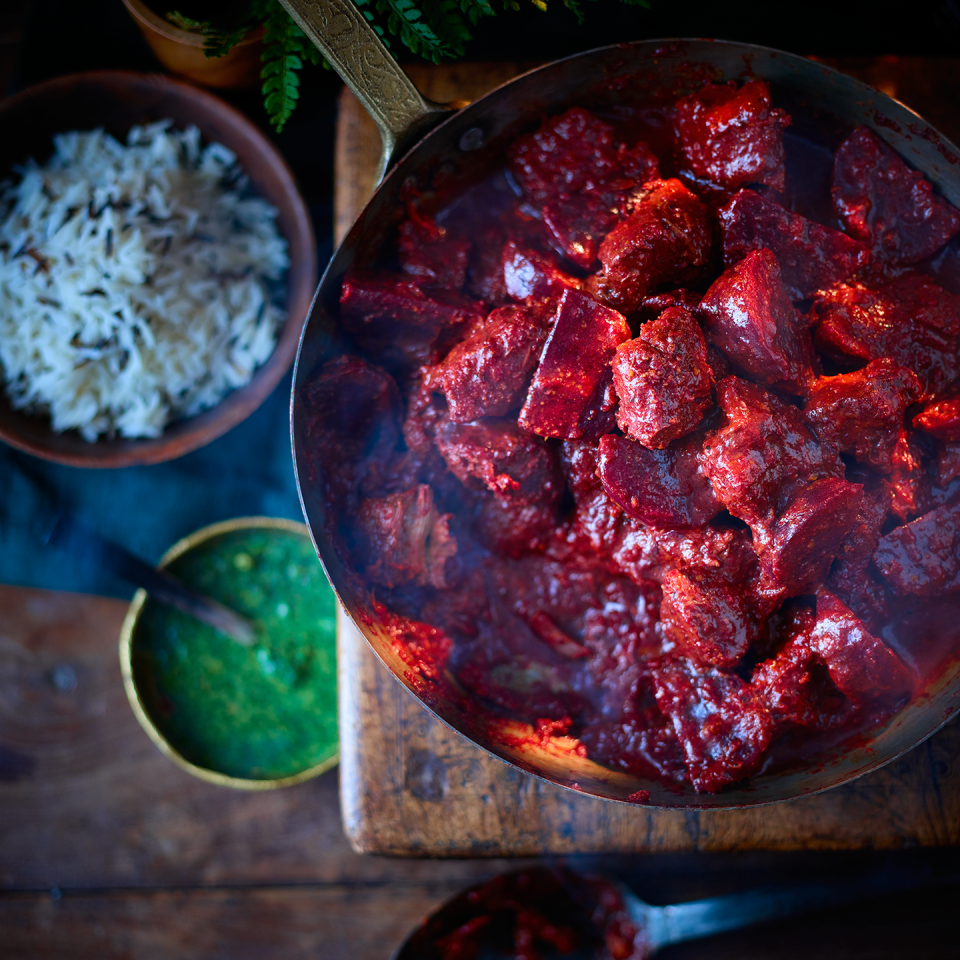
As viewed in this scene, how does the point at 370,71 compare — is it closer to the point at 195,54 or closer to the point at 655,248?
the point at 655,248

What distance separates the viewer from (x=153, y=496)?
2.94m

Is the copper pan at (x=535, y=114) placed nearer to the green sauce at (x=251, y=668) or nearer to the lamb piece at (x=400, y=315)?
the lamb piece at (x=400, y=315)

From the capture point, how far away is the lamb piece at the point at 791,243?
195 centimetres

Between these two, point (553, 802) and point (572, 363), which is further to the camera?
point (553, 802)

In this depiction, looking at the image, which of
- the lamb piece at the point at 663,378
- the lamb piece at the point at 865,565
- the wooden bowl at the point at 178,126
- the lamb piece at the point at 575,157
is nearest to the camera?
the lamb piece at the point at 663,378

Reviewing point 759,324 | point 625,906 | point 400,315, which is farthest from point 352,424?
point 625,906

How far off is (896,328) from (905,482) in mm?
394

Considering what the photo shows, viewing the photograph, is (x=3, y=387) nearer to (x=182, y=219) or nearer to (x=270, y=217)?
(x=182, y=219)

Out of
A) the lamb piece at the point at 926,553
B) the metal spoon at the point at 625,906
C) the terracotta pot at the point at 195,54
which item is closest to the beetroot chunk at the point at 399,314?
the terracotta pot at the point at 195,54

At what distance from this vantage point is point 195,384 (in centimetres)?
275

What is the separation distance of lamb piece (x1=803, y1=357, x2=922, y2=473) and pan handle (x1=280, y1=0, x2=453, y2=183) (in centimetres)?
120

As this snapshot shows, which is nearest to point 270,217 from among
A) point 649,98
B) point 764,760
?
point 649,98

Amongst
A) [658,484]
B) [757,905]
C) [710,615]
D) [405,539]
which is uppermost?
[658,484]

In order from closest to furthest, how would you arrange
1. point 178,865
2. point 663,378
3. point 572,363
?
point 663,378 → point 572,363 → point 178,865
